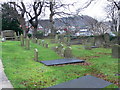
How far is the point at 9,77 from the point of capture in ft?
17.5

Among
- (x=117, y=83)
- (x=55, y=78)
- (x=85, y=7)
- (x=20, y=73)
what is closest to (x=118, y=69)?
(x=117, y=83)

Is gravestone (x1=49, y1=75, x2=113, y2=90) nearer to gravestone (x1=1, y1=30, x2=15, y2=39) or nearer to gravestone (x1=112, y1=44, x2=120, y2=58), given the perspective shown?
gravestone (x1=112, y1=44, x2=120, y2=58)

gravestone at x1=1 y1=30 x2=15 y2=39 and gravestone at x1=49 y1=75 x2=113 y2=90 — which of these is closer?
gravestone at x1=49 y1=75 x2=113 y2=90

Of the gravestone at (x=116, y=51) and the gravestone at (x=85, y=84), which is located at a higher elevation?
the gravestone at (x=116, y=51)

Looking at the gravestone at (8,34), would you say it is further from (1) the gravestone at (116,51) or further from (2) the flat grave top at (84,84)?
(2) the flat grave top at (84,84)

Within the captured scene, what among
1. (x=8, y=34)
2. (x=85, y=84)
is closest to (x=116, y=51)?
(x=85, y=84)

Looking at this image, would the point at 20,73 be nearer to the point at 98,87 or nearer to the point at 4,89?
the point at 4,89

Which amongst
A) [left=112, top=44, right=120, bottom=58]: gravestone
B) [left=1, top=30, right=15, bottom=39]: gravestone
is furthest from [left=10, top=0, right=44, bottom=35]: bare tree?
[left=112, top=44, right=120, bottom=58]: gravestone

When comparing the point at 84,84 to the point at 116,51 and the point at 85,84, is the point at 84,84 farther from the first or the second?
the point at 116,51

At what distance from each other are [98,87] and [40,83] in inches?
72.4

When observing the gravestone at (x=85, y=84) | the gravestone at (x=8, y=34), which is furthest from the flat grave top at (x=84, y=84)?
the gravestone at (x=8, y=34)

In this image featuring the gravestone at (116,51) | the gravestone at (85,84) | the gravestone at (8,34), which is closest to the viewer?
the gravestone at (85,84)

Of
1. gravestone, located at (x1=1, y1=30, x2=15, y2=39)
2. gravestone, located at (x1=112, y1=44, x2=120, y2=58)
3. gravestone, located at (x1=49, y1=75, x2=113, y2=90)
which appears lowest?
gravestone, located at (x1=49, y1=75, x2=113, y2=90)

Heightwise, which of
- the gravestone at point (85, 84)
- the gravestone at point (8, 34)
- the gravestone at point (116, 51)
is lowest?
the gravestone at point (85, 84)
